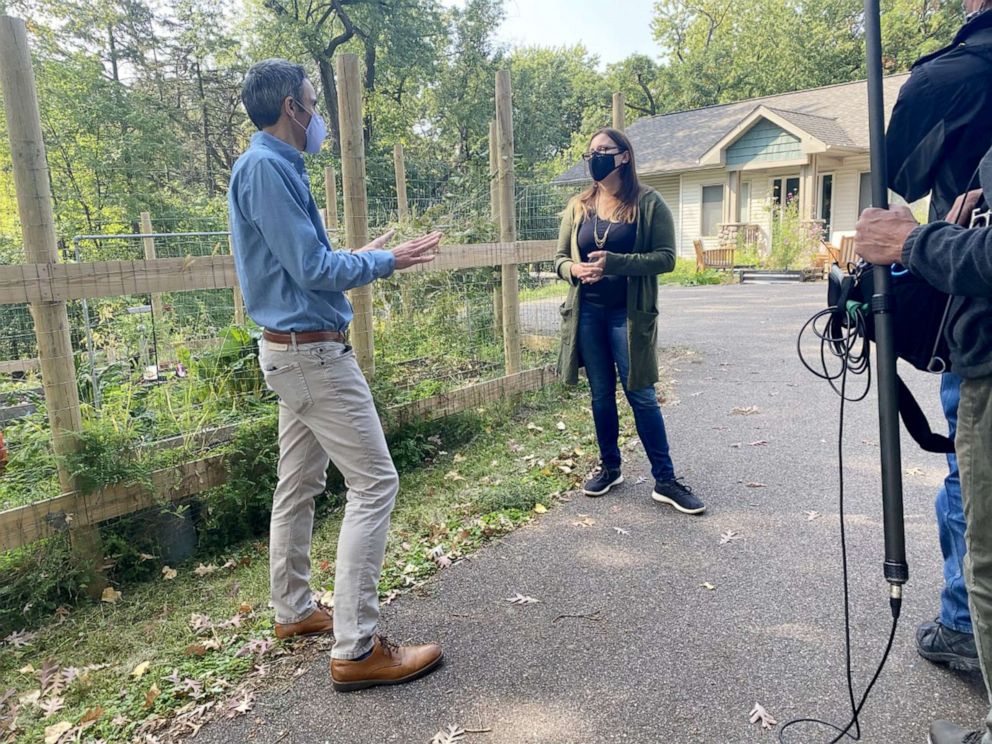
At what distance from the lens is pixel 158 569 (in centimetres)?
381

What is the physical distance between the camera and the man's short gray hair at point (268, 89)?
2.55m

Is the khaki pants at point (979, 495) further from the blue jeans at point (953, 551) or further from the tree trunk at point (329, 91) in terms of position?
the tree trunk at point (329, 91)

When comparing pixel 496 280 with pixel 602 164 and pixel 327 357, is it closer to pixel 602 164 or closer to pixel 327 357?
pixel 602 164

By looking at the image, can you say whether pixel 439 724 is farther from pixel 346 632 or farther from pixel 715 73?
pixel 715 73

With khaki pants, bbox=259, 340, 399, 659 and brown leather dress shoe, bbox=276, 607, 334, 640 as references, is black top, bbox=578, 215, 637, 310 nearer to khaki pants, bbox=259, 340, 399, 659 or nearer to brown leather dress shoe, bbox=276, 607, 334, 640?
khaki pants, bbox=259, 340, 399, 659

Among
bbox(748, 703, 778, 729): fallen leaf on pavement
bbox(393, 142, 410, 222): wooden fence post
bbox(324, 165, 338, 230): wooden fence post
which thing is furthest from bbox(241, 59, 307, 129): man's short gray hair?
bbox(324, 165, 338, 230): wooden fence post

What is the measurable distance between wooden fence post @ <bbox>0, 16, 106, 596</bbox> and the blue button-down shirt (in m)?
1.45

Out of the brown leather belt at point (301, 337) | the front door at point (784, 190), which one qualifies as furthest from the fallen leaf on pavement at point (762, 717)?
the front door at point (784, 190)

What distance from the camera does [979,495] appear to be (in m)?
1.79

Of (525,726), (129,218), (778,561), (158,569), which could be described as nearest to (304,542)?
(525,726)

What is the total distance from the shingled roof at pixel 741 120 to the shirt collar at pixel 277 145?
19.5 meters

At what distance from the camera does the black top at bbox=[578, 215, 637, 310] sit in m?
4.02

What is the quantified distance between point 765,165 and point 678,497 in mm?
19814

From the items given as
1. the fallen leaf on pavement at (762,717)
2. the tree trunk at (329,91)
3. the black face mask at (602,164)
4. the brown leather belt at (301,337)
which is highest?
the tree trunk at (329,91)
